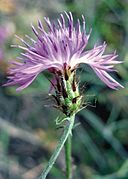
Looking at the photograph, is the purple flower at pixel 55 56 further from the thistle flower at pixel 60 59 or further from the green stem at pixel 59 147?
the green stem at pixel 59 147

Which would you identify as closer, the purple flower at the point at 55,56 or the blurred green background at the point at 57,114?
the purple flower at the point at 55,56

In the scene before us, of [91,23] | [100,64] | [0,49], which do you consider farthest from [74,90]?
[91,23]

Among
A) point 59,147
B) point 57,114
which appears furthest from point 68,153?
point 57,114

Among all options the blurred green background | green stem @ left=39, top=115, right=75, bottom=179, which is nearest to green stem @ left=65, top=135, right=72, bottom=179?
green stem @ left=39, top=115, right=75, bottom=179

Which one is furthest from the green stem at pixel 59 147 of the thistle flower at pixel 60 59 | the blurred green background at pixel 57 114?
the blurred green background at pixel 57 114

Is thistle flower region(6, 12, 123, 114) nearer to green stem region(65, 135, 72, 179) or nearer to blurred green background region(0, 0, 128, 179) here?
green stem region(65, 135, 72, 179)

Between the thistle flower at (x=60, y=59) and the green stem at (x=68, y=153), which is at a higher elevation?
the thistle flower at (x=60, y=59)

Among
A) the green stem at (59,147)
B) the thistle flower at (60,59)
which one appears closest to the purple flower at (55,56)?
the thistle flower at (60,59)
